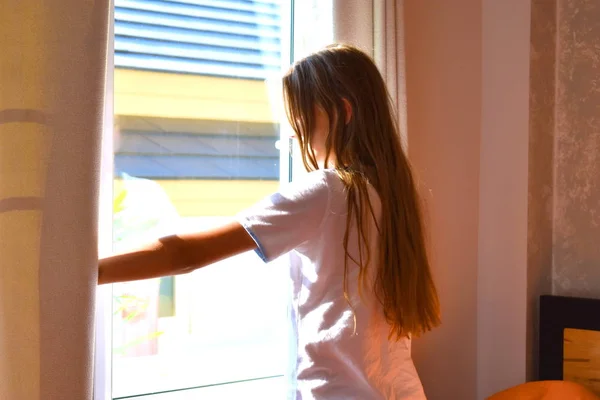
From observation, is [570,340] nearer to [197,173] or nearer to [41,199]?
[197,173]

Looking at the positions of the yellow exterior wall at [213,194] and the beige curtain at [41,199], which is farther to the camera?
the yellow exterior wall at [213,194]

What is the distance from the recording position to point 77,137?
1.25m

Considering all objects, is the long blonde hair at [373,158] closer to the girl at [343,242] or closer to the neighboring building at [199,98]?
the girl at [343,242]

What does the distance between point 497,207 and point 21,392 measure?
66.8 inches

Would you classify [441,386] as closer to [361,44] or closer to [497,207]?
[497,207]

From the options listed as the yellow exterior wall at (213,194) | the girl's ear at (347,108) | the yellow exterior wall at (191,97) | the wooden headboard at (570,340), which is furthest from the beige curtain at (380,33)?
the wooden headboard at (570,340)

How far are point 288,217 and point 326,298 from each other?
198 millimetres

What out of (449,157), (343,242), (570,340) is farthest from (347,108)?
(570,340)

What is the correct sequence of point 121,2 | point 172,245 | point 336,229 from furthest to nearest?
point 121,2
point 336,229
point 172,245

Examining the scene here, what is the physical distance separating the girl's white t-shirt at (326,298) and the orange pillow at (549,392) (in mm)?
778

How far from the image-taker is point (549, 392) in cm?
204

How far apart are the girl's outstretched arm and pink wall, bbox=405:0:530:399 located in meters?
1.20

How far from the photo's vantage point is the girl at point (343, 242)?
1.30m

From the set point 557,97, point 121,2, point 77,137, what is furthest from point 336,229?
point 557,97
